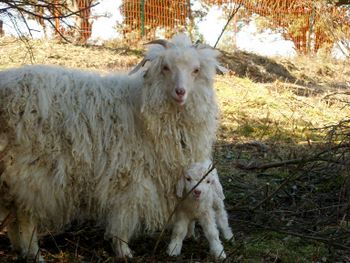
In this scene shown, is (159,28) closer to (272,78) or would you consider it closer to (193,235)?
(272,78)

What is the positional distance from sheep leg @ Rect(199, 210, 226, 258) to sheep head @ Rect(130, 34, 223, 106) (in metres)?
0.93

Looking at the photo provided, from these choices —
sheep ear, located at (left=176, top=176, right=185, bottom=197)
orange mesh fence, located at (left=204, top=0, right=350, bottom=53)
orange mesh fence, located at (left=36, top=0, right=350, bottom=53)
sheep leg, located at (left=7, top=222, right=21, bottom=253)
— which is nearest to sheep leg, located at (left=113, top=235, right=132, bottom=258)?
sheep ear, located at (left=176, top=176, right=185, bottom=197)

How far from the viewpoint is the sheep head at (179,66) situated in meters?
4.32

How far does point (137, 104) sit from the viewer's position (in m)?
4.50

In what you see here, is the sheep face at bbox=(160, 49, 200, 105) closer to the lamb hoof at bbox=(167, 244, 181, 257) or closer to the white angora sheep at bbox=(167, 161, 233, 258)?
the white angora sheep at bbox=(167, 161, 233, 258)

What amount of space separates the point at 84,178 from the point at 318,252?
1955 mm

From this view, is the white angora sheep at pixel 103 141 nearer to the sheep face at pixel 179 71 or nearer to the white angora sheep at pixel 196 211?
the sheep face at pixel 179 71

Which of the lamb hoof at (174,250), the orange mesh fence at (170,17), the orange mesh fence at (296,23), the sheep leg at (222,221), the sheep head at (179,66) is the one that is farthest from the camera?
the orange mesh fence at (296,23)

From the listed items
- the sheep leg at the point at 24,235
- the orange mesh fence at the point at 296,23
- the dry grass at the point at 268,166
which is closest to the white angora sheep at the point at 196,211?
the dry grass at the point at 268,166

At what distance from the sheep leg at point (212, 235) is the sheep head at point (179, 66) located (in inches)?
36.7

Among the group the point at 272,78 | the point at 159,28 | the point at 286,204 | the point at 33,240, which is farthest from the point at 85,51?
the point at 33,240

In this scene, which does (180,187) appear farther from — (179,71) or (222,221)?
(179,71)

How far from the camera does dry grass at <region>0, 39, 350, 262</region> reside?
4324 millimetres

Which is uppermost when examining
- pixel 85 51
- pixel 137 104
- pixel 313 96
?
pixel 137 104
